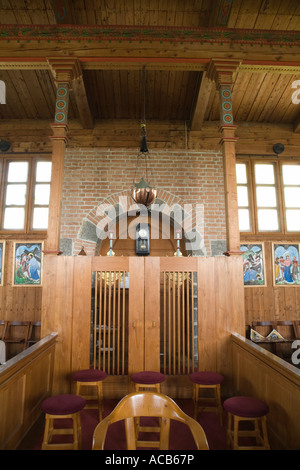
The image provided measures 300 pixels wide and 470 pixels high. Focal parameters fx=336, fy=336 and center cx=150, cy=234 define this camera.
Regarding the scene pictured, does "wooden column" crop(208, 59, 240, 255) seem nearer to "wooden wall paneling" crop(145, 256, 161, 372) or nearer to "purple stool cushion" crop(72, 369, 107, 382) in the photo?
"wooden wall paneling" crop(145, 256, 161, 372)

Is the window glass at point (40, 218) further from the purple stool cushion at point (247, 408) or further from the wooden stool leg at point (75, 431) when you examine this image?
the purple stool cushion at point (247, 408)

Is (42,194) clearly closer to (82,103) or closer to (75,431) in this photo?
(82,103)

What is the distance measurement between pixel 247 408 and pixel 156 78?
523cm

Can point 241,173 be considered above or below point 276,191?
above

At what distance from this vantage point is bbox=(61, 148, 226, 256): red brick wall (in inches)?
251

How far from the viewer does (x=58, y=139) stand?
4.49m

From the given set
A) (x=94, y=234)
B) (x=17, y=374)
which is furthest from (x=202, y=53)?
(x=17, y=374)

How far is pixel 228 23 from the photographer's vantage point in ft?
16.6

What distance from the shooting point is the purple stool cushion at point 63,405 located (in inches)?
104

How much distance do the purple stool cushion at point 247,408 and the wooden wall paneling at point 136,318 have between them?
1.45m

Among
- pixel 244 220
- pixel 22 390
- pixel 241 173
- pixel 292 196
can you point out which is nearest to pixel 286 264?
pixel 244 220

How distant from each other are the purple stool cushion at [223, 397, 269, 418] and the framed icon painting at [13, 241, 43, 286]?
14.4 ft

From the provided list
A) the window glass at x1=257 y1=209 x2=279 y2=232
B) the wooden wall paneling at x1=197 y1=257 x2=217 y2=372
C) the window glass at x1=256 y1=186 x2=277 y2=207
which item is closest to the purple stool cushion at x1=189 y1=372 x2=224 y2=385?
the wooden wall paneling at x1=197 y1=257 x2=217 y2=372

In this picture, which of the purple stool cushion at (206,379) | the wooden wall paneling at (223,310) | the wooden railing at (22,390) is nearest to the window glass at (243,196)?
the wooden wall paneling at (223,310)
